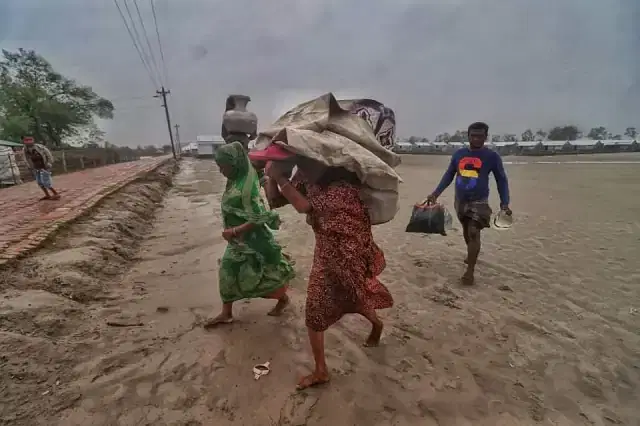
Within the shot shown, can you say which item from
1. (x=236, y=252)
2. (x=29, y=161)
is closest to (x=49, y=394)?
(x=236, y=252)

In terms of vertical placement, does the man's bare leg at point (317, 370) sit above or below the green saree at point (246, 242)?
below

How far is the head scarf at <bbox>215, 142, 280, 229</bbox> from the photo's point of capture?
298 centimetres

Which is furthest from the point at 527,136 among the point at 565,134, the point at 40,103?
the point at 40,103

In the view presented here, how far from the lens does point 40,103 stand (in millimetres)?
39094

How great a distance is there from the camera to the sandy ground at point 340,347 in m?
2.32

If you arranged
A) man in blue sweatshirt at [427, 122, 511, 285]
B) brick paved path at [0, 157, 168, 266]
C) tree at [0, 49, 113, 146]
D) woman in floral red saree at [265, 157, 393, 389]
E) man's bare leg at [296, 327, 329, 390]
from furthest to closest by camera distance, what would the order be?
tree at [0, 49, 113, 146] < brick paved path at [0, 157, 168, 266] < man in blue sweatshirt at [427, 122, 511, 285] < man's bare leg at [296, 327, 329, 390] < woman in floral red saree at [265, 157, 393, 389]

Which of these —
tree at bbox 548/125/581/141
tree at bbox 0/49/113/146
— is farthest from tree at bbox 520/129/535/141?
tree at bbox 0/49/113/146

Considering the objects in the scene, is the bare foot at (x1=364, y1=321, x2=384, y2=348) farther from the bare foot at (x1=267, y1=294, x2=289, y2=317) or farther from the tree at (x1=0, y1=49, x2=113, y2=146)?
the tree at (x1=0, y1=49, x2=113, y2=146)

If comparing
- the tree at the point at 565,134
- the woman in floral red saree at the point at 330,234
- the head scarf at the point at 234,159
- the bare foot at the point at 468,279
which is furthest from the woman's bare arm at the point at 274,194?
the tree at the point at 565,134

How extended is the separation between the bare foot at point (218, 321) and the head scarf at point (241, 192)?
0.92m

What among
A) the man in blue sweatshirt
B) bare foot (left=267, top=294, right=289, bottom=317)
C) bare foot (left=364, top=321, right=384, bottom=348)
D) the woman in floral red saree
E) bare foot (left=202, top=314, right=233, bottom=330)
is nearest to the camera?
the woman in floral red saree

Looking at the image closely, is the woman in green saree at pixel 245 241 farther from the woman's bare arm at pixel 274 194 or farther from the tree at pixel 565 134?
the tree at pixel 565 134

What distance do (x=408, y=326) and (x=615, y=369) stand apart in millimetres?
1511

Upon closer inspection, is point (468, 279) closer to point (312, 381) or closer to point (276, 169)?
point (312, 381)
